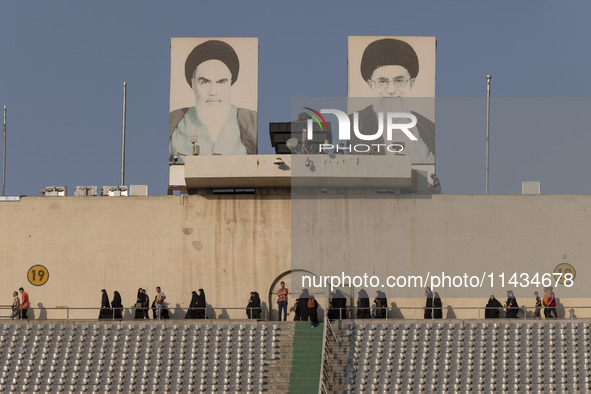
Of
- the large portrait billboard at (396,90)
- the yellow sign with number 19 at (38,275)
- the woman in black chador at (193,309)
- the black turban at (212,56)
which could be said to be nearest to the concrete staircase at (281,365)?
the woman in black chador at (193,309)

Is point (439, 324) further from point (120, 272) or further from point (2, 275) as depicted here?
point (2, 275)

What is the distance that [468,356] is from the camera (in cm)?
4659

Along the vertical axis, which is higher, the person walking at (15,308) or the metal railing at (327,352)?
the person walking at (15,308)

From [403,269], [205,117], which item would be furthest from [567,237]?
[205,117]

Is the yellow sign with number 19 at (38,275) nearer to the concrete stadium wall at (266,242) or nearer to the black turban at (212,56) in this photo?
the concrete stadium wall at (266,242)

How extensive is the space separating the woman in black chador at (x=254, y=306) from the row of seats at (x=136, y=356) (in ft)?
4.05

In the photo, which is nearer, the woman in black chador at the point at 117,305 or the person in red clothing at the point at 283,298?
the person in red clothing at the point at 283,298

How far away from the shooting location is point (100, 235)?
51344mm

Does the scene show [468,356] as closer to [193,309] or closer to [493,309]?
[493,309]

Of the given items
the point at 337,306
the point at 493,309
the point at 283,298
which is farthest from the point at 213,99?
the point at 493,309

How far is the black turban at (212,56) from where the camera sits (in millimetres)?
52500

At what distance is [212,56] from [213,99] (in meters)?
1.55

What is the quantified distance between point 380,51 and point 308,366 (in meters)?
12.6

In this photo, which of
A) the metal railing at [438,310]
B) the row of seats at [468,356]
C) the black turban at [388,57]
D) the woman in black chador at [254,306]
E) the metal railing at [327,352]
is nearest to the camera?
the metal railing at [327,352]
